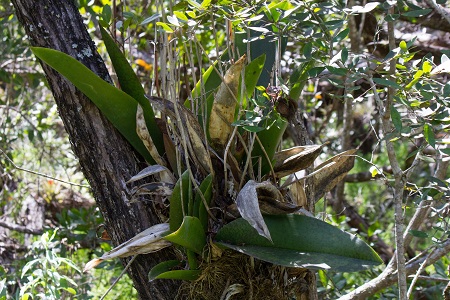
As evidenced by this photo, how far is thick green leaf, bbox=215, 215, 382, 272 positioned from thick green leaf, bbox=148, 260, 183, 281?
12cm

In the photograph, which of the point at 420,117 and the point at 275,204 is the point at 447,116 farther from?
the point at 275,204

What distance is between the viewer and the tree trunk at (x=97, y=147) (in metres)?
1.41

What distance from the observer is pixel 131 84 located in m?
1.49

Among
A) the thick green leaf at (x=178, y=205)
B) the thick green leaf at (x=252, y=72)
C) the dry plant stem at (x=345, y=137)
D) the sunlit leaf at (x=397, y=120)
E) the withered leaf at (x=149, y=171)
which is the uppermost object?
the thick green leaf at (x=252, y=72)

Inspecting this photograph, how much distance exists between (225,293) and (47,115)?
2.33 meters

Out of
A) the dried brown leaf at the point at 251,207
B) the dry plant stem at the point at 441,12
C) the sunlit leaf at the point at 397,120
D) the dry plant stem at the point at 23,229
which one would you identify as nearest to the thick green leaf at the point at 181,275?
the dried brown leaf at the point at 251,207

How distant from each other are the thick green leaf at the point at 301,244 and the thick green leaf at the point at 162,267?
12 centimetres

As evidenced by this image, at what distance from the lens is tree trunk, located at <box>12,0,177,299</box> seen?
4.64ft

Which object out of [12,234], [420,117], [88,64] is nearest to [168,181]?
[88,64]

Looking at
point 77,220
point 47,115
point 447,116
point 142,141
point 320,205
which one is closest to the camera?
point 447,116

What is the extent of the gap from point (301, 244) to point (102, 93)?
0.55m

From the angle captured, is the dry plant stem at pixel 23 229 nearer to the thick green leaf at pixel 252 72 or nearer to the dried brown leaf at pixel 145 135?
the dried brown leaf at pixel 145 135

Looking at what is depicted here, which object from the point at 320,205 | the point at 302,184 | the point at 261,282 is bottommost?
the point at 320,205

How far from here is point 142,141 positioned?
1.43 meters
